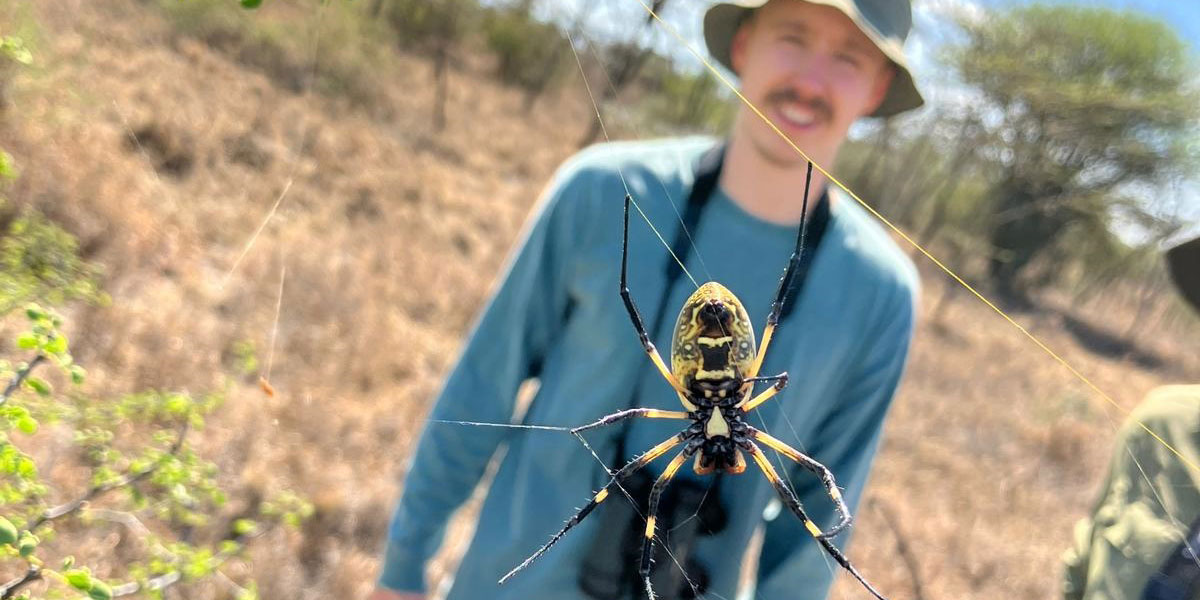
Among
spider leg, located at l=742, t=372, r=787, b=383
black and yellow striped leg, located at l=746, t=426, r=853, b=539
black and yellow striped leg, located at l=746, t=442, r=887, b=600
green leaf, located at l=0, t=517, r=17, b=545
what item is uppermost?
spider leg, located at l=742, t=372, r=787, b=383

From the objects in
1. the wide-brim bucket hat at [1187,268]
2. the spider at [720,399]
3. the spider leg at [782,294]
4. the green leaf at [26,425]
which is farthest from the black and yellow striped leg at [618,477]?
the wide-brim bucket hat at [1187,268]

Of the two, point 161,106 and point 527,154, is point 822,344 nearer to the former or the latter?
point 161,106

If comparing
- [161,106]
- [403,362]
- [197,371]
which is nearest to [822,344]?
[197,371]

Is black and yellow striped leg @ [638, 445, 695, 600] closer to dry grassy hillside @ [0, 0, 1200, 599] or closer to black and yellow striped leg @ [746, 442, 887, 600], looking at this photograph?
black and yellow striped leg @ [746, 442, 887, 600]

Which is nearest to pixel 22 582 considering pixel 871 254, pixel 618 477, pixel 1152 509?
pixel 618 477

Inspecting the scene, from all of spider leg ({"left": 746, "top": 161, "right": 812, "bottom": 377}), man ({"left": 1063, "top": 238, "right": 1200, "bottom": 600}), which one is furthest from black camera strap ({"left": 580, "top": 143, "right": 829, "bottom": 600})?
man ({"left": 1063, "top": 238, "right": 1200, "bottom": 600})

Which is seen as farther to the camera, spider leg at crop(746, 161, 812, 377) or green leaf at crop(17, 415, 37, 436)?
spider leg at crop(746, 161, 812, 377)

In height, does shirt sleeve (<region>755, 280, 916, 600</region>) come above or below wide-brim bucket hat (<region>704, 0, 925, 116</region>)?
below

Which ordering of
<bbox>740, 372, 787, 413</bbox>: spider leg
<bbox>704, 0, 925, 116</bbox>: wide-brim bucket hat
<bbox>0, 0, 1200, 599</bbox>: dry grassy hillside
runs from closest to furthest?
<bbox>740, 372, 787, 413</bbox>: spider leg, <bbox>704, 0, 925, 116</bbox>: wide-brim bucket hat, <bbox>0, 0, 1200, 599</bbox>: dry grassy hillside
